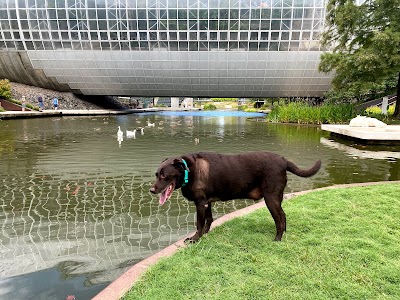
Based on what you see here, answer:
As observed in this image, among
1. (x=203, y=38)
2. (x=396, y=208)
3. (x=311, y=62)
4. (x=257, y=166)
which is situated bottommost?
(x=396, y=208)

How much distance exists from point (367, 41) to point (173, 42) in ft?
80.6

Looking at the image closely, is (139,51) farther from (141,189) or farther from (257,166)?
(257,166)

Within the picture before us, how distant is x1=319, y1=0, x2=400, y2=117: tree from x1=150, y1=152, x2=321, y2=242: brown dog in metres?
17.4

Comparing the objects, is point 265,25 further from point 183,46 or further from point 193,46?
point 183,46

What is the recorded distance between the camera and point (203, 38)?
40844 mm

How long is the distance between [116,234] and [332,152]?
10.3m

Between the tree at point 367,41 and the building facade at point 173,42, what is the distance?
17.8 meters

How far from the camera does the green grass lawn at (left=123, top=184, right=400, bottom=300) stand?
10.1ft

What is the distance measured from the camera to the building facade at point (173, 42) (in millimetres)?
40062

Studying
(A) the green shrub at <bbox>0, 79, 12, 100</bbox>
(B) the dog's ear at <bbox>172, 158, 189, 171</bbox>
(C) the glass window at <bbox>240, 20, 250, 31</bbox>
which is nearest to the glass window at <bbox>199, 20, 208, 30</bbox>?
(C) the glass window at <bbox>240, 20, 250, 31</bbox>

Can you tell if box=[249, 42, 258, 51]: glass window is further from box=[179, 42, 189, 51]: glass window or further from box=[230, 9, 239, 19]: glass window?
box=[179, 42, 189, 51]: glass window

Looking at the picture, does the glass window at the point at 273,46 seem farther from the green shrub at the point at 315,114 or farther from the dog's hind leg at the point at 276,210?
the dog's hind leg at the point at 276,210

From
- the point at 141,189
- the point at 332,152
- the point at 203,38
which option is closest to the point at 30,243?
the point at 141,189

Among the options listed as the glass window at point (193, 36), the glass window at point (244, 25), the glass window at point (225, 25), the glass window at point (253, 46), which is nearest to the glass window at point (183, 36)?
the glass window at point (193, 36)
